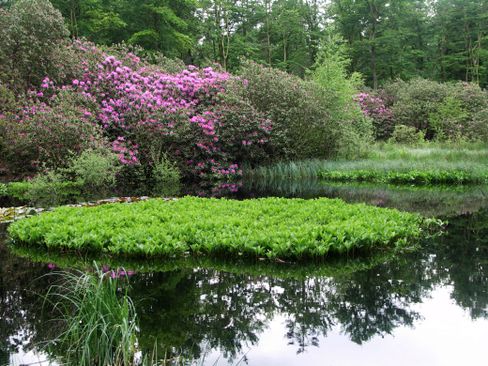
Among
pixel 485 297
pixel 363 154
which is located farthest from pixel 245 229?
pixel 363 154

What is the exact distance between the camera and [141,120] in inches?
586

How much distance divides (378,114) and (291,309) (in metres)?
23.6

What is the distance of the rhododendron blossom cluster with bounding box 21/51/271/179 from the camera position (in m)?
14.7

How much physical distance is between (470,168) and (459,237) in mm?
8597

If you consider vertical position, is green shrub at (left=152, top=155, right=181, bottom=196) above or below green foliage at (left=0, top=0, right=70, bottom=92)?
below

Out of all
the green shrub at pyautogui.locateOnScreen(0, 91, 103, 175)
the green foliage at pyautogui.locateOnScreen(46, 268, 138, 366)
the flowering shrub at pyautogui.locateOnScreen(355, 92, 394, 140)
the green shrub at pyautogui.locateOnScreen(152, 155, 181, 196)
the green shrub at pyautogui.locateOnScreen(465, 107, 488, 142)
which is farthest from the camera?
the flowering shrub at pyautogui.locateOnScreen(355, 92, 394, 140)

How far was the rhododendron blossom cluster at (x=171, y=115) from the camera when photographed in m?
14.7

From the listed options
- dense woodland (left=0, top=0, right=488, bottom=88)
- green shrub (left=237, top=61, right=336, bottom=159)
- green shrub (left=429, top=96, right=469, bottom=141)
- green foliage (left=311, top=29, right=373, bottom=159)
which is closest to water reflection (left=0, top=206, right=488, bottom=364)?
green shrub (left=237, top=61, right=336, bottom=159)

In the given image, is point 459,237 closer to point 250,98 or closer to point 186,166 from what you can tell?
point 186,166

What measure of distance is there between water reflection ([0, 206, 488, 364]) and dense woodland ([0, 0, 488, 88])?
25141 mm

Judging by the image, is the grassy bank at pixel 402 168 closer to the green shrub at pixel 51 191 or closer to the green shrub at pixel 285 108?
the green shrub at pixel 285 108

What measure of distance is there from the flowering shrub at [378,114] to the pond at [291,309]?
2056cm

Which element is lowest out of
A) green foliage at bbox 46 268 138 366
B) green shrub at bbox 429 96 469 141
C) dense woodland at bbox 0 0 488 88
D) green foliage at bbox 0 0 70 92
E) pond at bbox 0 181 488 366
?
pond at bbox 0 181 488 366

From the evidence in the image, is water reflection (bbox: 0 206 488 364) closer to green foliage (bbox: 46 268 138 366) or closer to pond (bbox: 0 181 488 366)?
pond (bbox: 0 181 488 366)
